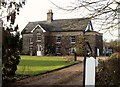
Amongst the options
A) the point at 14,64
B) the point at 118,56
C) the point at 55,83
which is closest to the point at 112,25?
the point at 118,56

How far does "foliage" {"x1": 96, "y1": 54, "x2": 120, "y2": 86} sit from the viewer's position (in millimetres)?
13023

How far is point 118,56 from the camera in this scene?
516 inches

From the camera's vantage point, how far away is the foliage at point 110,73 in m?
13.0

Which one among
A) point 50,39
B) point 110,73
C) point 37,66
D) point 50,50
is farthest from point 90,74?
point 50,39

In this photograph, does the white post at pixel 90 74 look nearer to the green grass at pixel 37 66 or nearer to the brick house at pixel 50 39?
the green grass at pixel 37 66

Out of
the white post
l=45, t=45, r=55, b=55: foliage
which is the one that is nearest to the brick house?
l=45, t=45, r=55, b=55: foliage

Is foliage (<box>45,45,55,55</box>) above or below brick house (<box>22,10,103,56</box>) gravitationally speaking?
below

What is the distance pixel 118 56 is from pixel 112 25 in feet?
12.1

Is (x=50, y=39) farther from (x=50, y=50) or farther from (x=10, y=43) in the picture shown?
(x=10, y=43)

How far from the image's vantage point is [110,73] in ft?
44.2

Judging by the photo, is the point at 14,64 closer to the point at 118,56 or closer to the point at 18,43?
the point at 18,43

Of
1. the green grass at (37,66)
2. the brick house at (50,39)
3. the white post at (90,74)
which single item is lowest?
the green grass at (37,66)

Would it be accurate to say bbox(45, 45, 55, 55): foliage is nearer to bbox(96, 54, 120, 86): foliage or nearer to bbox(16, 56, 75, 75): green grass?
bbox(16, 56, 75, 75): green grass

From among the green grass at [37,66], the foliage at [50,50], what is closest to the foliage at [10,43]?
the green grass at [37,66]
